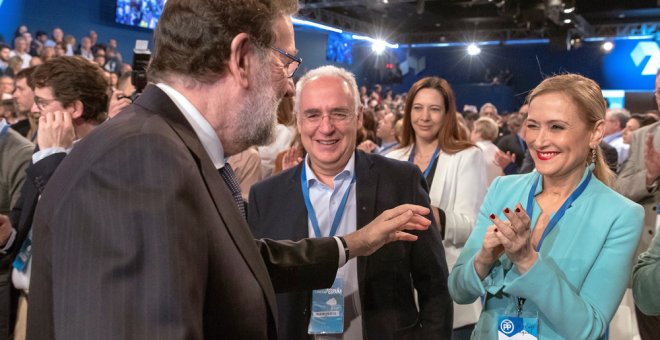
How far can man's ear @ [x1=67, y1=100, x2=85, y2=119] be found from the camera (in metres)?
2.75

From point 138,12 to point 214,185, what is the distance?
12.8 m

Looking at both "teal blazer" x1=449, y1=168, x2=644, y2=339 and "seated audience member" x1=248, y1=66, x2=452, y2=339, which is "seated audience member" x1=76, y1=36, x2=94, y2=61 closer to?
"seated audience member" x1=248, y1=66, x2=452, y2=339

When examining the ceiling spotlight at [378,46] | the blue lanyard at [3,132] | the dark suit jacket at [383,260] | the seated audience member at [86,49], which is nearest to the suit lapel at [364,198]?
the dark suit jacket at [383,260]

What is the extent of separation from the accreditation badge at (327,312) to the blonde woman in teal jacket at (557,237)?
1.21ft

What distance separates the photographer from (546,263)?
1.72 meters

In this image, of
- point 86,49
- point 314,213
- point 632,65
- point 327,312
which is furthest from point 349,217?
point 632,65

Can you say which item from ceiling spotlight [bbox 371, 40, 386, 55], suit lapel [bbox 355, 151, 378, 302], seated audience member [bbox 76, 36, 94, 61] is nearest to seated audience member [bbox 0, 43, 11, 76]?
seated audience member [bbox 76, 36, 94, 61]

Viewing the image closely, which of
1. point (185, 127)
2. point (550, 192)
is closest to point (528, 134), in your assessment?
point (550, 192)

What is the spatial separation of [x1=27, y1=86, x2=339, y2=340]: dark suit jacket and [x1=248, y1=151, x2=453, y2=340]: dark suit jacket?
960 millimetres

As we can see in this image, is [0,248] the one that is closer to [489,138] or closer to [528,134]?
[528,134]

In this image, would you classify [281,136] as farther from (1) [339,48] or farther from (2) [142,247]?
(1) [339,48]

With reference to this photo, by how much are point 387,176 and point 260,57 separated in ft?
3.31

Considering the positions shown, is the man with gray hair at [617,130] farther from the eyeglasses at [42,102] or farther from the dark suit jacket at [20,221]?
the dark suit jacket at [20,221]

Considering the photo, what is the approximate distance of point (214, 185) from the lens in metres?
1.15
